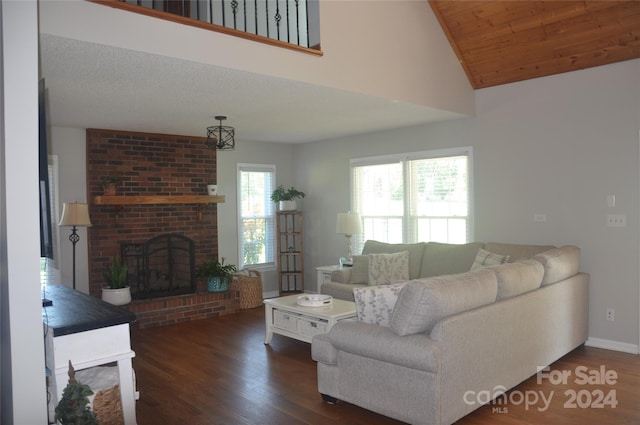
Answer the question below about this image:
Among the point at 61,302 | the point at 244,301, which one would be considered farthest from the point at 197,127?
the point at 61,302

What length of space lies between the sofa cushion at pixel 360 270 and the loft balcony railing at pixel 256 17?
250 centimetres

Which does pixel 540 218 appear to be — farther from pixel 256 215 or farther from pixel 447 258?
pixel 256 215

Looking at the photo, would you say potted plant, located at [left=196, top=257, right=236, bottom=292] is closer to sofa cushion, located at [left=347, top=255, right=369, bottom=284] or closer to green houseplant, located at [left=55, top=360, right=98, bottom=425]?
sofa cushion, located at [left=347, top=255, right=369, bottom=284]

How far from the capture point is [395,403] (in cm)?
300

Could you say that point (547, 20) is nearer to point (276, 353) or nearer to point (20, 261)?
point (276, 353)

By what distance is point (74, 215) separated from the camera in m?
5.36

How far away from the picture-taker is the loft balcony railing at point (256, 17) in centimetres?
335

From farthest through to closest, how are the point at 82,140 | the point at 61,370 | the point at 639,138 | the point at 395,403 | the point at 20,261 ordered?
1. the point at 82,140
2. the point at 639,138
3. the point at 395,403
4. the point at 61,370
5. the point at 20,261

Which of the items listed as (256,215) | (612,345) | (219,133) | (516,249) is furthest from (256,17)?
(612,345)

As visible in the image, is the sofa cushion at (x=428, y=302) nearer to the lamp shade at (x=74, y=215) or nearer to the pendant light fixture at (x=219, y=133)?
the pendant light fixture at (x=219, y=133)

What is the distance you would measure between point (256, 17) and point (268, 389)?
2.88 metres

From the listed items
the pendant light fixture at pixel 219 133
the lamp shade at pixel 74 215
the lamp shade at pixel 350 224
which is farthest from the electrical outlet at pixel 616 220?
the lamp shade at pixel 74 215

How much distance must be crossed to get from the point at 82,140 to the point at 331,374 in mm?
4297

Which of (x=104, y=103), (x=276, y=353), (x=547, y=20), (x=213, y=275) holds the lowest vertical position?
(x=276, y=353)
